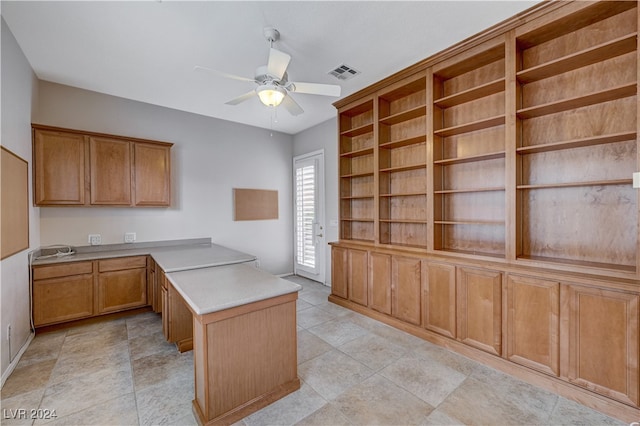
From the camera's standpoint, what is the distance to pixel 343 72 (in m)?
3.13

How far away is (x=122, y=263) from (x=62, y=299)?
650 millimetres

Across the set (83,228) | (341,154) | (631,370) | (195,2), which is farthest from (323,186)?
(631,370)

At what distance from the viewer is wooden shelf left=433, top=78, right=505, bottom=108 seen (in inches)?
99.6

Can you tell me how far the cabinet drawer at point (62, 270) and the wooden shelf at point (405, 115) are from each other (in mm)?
4032

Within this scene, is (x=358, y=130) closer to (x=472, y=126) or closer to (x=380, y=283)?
(x=472, y=126)

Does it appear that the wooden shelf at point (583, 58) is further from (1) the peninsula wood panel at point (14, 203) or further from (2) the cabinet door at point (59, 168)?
(2) the cabinet door at point (59, 168)

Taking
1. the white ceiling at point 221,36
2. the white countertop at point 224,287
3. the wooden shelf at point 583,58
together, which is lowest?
the white countertop at point 224,287

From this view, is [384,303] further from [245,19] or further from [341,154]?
[245,19]

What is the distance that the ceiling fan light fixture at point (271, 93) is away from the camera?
2.29 metres

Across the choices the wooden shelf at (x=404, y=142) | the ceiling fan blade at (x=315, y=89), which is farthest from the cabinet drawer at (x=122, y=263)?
the wooden shelf at (x=404, y=142)

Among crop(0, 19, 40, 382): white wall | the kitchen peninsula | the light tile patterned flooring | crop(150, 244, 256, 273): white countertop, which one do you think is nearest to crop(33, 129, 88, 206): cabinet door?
crop(0, 19, 40, 382): white wall

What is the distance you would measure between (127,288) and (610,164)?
510 centimetres

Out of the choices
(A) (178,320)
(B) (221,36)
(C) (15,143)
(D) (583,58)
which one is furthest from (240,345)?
(D) (583,58)

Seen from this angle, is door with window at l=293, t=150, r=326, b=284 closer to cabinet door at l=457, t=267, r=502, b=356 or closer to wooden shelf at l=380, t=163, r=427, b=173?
wooden shelf at l=380, t=163, r=427, b=173
